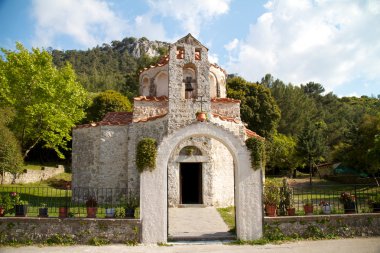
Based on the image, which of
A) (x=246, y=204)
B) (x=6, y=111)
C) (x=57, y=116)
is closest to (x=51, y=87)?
(x=57, y=116)

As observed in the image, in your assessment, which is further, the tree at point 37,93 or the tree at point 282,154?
the tree at point 282,154

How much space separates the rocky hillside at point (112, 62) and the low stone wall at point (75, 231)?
44779mm

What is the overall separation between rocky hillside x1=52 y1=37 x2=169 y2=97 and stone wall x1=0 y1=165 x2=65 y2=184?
21209 millimetres

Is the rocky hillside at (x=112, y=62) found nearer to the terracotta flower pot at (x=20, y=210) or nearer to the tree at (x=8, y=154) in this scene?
the tree at (x=8, y=154)

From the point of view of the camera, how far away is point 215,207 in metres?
17.3

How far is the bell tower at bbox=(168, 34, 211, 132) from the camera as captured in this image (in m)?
13.3

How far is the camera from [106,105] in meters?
41.6

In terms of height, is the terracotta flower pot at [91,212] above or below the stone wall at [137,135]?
below

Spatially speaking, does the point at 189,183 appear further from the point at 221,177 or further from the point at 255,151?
the point at 255,151

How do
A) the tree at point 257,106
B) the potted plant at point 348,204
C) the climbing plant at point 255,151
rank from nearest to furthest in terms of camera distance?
the climbing plant at point 255,151, the potted plant at point 348,204, the tree at point 257,106

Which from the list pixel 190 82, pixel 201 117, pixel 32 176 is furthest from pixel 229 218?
pixel 32 176

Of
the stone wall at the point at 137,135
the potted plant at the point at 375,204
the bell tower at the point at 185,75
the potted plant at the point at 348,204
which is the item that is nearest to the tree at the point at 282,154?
the bell tower at the point at 185,75

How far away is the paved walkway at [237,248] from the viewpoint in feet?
27.6

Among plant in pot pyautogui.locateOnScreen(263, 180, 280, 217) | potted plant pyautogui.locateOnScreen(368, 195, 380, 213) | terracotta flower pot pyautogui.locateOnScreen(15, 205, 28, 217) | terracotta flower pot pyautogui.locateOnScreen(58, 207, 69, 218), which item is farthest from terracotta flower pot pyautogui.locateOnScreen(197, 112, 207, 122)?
potted plant pyautogui.locateOnScreen(368, 195, 380, 213)
